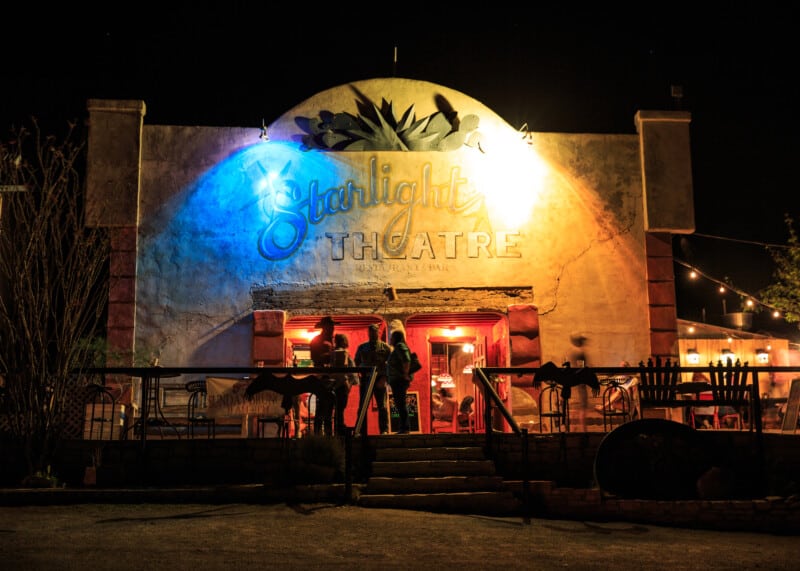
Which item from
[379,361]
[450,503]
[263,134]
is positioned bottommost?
[450,503]

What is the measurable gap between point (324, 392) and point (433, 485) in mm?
1810

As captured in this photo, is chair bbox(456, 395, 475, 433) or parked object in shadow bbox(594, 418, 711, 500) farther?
chair bbox(456, 395, 475, 433)

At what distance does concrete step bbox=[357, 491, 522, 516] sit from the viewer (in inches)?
355

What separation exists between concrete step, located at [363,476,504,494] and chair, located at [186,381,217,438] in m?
2.49

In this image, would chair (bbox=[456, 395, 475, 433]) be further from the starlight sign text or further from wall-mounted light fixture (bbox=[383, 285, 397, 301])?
the starlight sign text

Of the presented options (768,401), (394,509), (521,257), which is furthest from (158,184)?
(768,401)

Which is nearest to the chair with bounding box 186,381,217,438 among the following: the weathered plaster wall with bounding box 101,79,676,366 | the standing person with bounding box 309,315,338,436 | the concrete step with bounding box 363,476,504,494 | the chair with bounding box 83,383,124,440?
the chair with bounding box 83,383,124,440

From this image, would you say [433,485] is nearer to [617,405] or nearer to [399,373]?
[399,373]

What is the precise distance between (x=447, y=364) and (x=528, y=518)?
7.85 m

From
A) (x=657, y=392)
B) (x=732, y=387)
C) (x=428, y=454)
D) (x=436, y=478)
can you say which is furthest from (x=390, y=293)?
(x=732, y=387)

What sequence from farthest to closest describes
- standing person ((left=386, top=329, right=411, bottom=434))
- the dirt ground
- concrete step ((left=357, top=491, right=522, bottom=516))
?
standing person ((left=386, top=329, right=411, bottom=434))
concrete step ((left=357, top=491, right=522, bottom=516))
the dirt ground

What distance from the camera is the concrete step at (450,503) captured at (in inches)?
355

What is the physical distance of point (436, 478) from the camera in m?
9.41

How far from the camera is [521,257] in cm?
1426
